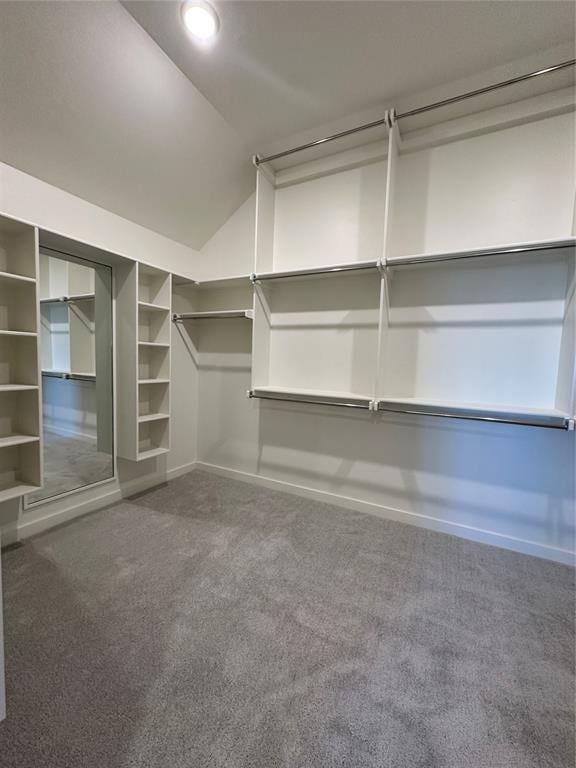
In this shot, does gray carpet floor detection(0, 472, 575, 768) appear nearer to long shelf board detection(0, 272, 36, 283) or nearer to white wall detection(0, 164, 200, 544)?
white wall detection(0, 164, 200, 544)

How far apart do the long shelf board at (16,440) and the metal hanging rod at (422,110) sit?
8.49 feet

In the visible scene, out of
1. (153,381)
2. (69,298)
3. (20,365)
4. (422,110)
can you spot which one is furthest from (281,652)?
(422,110)

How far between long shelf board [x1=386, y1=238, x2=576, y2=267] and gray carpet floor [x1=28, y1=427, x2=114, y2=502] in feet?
8.84

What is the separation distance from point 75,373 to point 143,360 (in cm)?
56

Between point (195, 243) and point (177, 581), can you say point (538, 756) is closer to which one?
point (177, 581)


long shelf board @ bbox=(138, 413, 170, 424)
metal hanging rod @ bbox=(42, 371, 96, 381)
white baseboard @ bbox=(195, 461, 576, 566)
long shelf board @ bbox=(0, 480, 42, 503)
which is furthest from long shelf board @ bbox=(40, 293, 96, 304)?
white baseboard @ bbox=(195, 461, 576, 566)

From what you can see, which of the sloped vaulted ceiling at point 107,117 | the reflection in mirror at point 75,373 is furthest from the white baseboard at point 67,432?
the sloped vaulted ceiling at point 107,117

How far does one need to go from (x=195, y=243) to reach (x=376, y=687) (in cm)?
348

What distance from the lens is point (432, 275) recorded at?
226cm

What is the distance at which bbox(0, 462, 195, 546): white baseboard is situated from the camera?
202cm

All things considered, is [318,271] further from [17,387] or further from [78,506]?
[78,506]

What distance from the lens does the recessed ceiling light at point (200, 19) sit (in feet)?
5.07

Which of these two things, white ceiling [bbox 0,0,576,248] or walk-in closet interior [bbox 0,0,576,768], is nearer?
walk-in closet interior [bbox 0,0,576,768]

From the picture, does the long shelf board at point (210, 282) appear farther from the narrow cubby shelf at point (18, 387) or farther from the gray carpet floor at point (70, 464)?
the gray carpet floor at point (70, 464)
